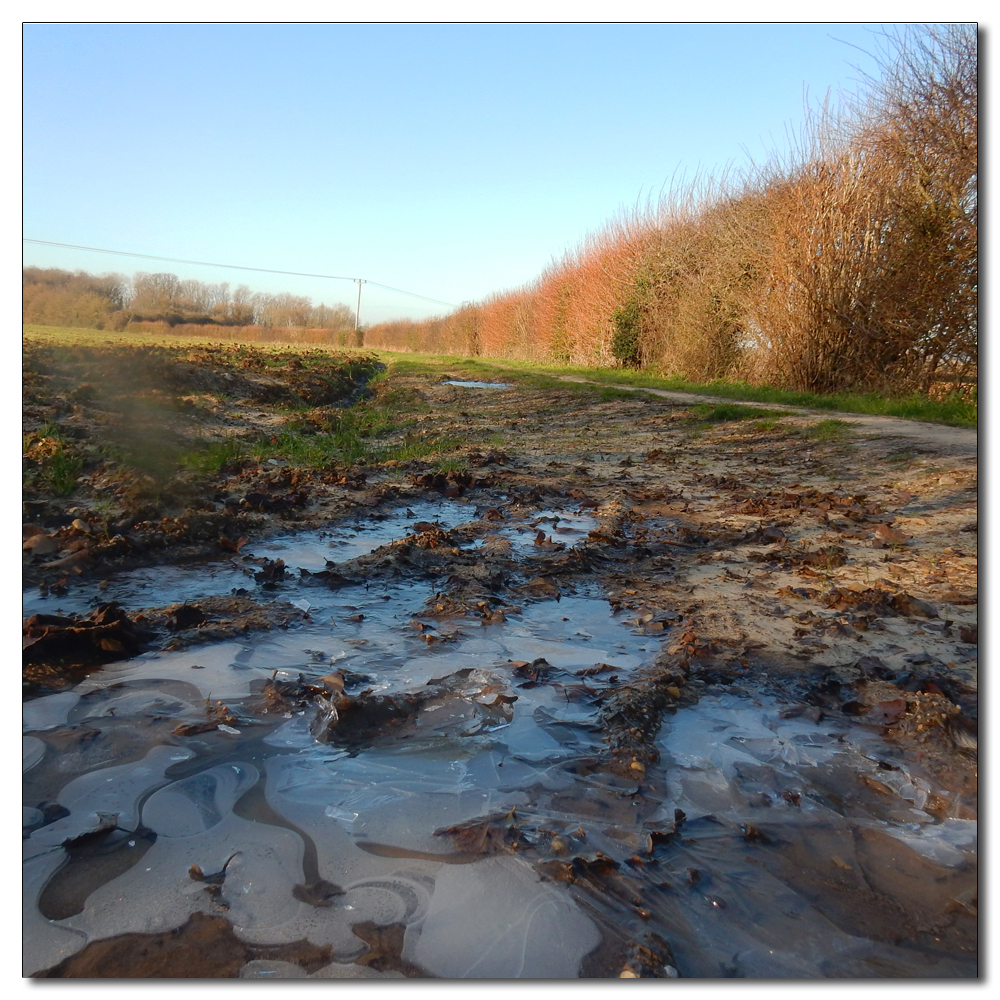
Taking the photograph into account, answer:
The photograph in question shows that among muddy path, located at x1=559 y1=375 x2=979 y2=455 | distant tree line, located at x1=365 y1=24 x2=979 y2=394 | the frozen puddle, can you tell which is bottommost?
the frozen puddle

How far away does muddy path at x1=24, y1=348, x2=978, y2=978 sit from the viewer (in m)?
1.48

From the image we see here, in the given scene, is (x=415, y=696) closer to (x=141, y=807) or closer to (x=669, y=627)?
(x=141, y=807)

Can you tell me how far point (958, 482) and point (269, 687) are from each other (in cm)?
462

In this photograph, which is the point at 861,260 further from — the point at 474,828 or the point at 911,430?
the point at 474,828

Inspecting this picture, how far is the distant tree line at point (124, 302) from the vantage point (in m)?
2.50

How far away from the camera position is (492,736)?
7.45ft

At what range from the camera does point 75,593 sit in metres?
3.24

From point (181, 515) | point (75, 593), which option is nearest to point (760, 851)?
point (75, 593)

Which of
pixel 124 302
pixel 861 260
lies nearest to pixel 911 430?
pixel 861 260

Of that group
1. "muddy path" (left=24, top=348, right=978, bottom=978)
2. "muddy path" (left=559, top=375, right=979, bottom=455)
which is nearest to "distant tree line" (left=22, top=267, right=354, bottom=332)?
"muddy path" (left=24, top=348, right=978, bottom=978)

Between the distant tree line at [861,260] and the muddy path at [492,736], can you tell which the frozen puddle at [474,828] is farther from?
the distant tree line at [861,260]

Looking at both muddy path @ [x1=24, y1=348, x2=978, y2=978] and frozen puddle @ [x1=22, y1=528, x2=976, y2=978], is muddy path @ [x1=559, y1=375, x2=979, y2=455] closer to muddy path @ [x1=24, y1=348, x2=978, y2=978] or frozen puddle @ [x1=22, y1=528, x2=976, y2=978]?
muddy path @ [x1=24, y1=348, x2=978, y2=978]

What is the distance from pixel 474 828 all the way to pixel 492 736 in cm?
47

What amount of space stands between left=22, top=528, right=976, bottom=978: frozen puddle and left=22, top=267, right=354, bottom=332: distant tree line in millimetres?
1324
